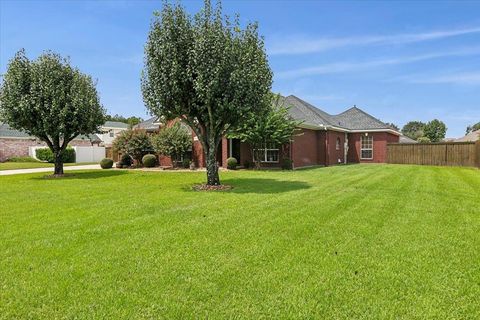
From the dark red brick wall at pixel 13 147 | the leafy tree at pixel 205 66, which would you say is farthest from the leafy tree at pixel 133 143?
the dark red brick wall at pixel 13 147

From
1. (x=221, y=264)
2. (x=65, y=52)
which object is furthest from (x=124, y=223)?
(x=65, y=52)

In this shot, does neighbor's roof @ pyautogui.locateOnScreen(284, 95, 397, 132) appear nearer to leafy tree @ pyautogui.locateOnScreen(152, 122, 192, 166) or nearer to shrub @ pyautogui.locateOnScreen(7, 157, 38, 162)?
leafy tree @ pyautogui.locateOnScreen(152, 122, 192, 166)

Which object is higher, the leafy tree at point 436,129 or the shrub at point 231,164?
the leafy tree at point 436,129

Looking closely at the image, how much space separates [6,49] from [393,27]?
61.5ft

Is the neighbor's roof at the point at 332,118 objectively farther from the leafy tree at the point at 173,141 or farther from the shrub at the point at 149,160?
the shrub at the point at 149,160

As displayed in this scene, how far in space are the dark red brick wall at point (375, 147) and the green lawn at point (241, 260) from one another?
22200mm

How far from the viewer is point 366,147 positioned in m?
30.5

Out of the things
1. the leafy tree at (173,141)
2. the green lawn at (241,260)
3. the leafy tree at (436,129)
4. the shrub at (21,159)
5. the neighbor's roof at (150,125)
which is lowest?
the green lawn at (241,260)

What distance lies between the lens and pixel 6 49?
55.1 feet

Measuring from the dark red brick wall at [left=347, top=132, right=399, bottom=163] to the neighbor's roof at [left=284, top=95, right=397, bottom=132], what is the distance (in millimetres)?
696

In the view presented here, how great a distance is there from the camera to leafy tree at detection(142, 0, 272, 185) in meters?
11.3

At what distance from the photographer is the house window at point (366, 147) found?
30.3 m

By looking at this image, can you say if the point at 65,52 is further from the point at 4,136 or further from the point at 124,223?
the point at 4,136

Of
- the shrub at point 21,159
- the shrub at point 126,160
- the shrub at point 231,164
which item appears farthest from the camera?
the shrub at point 21,159
